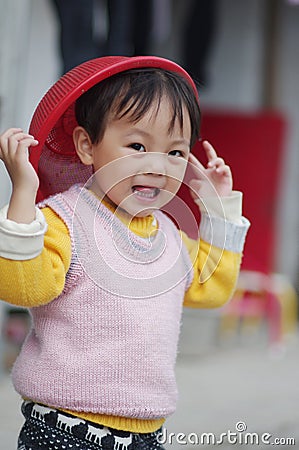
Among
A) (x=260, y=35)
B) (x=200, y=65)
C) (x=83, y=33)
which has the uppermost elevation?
(x=260, y=35)

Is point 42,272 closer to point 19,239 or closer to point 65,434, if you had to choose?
point 19,239

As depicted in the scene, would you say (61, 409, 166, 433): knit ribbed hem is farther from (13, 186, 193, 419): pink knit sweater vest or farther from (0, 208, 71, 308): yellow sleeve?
(0, 208, 71, 308): yellow sleeve


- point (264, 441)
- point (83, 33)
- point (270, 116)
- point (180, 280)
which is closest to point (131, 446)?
point (180, 280)

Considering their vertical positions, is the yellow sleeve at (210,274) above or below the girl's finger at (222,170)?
below

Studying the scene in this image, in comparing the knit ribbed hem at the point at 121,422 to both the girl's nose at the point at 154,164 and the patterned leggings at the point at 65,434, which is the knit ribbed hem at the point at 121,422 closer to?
the patterned leggings at the point at 65,434

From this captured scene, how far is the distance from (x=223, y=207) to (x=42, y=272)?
0.44 metres

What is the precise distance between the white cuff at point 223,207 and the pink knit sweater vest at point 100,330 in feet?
0.68

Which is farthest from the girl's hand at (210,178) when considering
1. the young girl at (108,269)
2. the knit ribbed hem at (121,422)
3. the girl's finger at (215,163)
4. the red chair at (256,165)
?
the red chair at (256,165)

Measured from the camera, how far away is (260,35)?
514 centimetres

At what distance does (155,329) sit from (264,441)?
0.97m

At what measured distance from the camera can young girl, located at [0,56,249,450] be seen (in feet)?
4.22

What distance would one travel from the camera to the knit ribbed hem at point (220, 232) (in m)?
1.49

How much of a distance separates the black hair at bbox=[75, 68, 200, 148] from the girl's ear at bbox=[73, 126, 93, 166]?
0.01 meters

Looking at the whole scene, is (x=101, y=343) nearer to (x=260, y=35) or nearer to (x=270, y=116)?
(x=270, y=116)
